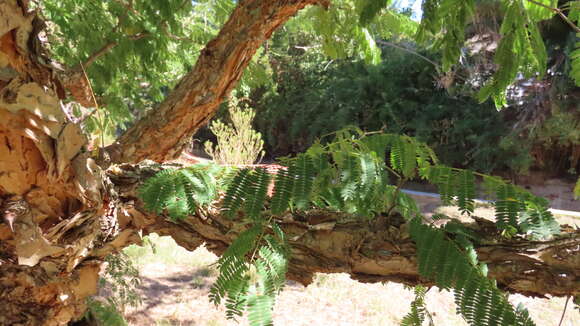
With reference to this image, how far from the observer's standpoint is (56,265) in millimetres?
1042

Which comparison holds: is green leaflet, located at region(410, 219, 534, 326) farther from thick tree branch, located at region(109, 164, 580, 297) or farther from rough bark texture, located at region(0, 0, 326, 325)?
rough bark texture, located at region(0, 0, 326, 325)

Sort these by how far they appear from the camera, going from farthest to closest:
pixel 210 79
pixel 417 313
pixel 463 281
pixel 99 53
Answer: pixel 99 53
pixel 210 79
pixel 417 313
pixel 463 281

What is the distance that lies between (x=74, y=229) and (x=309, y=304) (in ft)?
8.61

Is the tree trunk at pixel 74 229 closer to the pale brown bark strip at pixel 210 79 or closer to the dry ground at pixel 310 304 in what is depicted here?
the pale brown bark strip at pixel 210 79

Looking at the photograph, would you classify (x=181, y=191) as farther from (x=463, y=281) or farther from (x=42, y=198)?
(x=463, y=281)

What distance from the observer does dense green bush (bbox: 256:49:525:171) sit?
7.90 metres

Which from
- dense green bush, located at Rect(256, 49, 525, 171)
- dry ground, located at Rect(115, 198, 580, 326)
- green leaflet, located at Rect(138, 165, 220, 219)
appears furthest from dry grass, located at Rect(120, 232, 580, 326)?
dense green bush, located at Rect(256, 49, 525, 171)

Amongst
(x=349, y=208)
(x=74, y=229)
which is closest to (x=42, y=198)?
(x=74, y=229)

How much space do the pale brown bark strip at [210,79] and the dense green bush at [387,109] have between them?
6124 millimetres

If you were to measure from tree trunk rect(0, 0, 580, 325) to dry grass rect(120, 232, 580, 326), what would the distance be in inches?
71.8

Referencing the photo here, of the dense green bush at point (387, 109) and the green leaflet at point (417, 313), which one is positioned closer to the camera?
the green leaflet at point (417, 313)

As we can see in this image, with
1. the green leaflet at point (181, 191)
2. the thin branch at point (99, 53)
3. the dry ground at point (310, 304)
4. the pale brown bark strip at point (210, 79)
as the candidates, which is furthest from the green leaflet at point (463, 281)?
the dry ground at point (310, 304)

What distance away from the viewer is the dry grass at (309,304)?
9.74 ft

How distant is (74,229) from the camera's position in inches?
40.9
